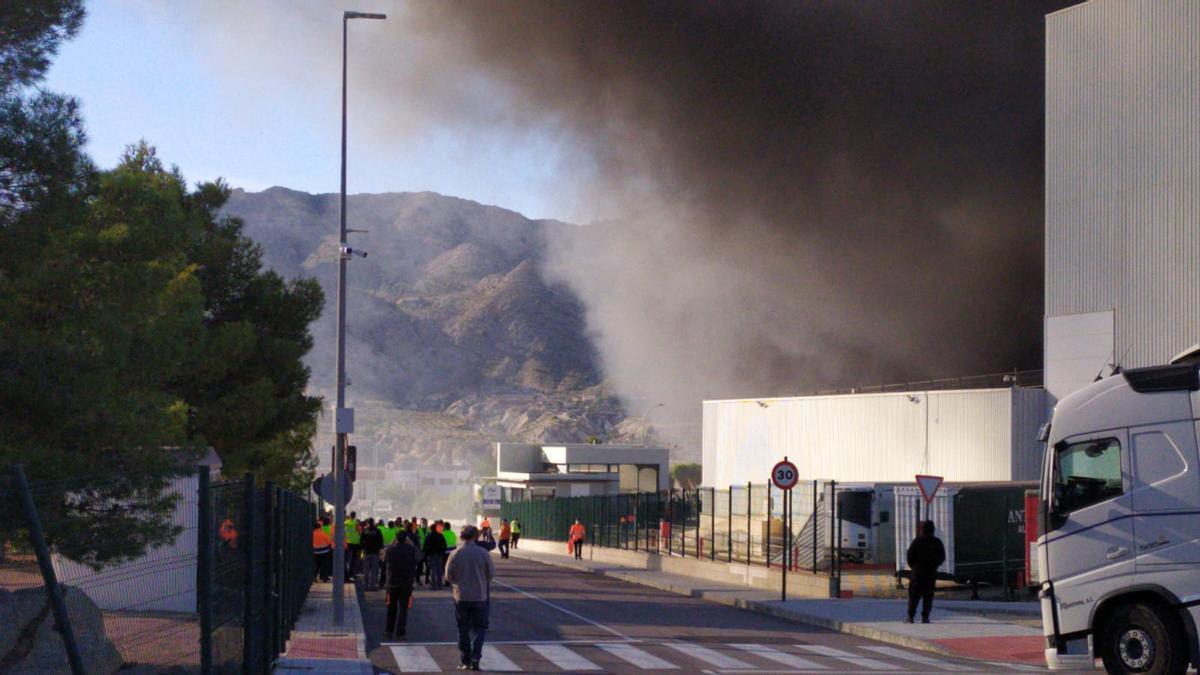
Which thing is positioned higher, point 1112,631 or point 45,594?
point 45,594

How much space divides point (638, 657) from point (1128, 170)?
108ft

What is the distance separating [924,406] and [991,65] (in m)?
24.0

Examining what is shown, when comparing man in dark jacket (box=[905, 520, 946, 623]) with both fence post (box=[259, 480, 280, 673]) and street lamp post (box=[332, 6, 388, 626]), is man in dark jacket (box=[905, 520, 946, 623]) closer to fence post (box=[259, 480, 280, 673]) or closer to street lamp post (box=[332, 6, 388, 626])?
street lamp post (box=[332, 6, 388, 626])

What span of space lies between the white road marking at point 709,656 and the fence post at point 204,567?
25.8 ft

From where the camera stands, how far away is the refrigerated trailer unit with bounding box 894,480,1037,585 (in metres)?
27.4

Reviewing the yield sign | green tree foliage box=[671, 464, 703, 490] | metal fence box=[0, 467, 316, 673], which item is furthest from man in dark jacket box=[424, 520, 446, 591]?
green tree foliage box=[671, 464, 703, 490]

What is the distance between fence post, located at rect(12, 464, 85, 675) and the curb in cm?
1314

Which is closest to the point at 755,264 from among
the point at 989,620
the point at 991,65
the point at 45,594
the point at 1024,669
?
the point at 991,65

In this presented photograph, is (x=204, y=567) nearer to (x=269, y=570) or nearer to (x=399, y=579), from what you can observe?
(x=269, y=570)

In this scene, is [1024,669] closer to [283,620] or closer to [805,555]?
[283,620]

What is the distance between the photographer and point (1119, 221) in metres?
42.9

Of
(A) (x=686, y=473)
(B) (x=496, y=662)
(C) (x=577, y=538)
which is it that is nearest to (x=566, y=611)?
(B) (x=496, y=662)

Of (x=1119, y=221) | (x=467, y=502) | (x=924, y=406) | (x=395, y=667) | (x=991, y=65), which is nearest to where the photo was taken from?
(x=395, y=667)

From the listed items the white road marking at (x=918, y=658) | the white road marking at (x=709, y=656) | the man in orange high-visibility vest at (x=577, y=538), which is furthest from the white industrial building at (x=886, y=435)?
the white road marking at (x=709, y=656)
